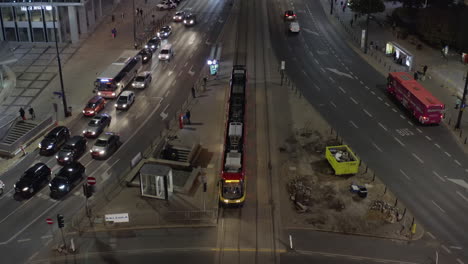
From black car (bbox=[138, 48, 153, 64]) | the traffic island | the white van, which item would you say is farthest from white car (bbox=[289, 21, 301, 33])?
the traffic island

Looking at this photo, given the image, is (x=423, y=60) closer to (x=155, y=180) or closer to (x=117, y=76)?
(x=117, y=76)

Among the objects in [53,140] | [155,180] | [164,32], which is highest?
[164,32]

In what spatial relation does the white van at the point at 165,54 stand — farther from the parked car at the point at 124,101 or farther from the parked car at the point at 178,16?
the parked car at the point at 178,16

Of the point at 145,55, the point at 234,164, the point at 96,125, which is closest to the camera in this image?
the point at 234,164

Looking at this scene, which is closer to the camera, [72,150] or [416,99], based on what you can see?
[72,150]

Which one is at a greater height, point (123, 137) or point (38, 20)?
point (38, 20)

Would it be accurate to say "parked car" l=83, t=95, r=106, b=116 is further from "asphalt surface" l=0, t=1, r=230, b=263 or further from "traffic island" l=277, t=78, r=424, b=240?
"traffic island" l=277, t=78, r=424, b=240

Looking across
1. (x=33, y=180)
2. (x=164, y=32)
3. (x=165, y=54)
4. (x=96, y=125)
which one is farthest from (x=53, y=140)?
(x=164, y=32)
